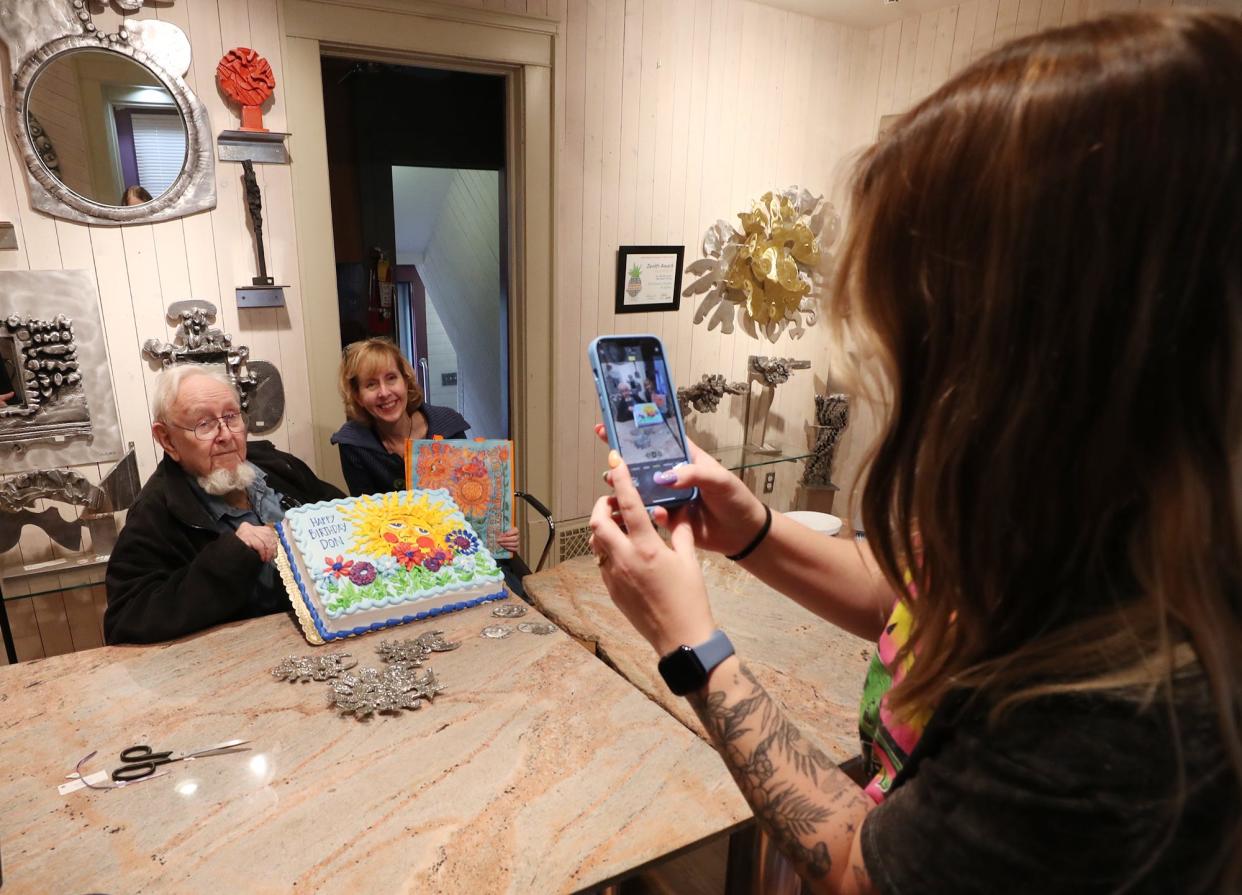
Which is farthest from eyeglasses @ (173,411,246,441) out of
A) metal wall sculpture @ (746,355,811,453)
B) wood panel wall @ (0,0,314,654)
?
metal wall sculpture @ (746,355,811,453)

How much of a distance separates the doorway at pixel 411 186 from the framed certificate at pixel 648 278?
52 centimetres

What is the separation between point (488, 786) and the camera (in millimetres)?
1201

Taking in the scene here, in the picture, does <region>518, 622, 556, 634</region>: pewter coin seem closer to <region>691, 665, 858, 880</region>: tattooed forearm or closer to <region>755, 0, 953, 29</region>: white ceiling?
<region>691, 665, 858, 880</region>: tattooed forearm

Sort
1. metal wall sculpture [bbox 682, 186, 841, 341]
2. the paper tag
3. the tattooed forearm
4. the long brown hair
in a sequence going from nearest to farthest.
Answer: the long brown hair < the tattooed forearm < the paper tag < metal wall sculpture [bbox 682, 186, 841, 341]

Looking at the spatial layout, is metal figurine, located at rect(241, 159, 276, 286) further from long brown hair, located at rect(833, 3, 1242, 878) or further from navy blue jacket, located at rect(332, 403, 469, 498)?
long brown hair, located at rect(833, 3, 1242, 878)

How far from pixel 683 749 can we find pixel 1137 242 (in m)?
1.10

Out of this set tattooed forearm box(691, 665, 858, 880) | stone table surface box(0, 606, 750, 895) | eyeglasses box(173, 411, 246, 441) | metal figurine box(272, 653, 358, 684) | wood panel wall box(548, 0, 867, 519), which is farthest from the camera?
wood panel wall box(548, 0, 867, 519)

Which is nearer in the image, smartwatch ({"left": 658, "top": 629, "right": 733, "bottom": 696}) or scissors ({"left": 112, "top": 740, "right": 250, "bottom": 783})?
smartwatch ({"left": 658, "top": 629, "right": 733, "bottom": 696})

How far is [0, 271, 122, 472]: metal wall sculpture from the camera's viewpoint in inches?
86.8

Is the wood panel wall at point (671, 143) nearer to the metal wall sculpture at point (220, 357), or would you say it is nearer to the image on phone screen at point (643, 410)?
the metal wall sculpture at point (220, 357)

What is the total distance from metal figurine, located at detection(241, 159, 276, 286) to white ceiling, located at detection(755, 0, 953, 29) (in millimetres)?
2296

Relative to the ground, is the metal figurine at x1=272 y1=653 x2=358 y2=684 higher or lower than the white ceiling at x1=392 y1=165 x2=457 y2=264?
lower

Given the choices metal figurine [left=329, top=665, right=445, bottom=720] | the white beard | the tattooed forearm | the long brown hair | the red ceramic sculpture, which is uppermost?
the red ceramic sculpture

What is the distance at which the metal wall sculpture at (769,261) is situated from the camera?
123 inches
